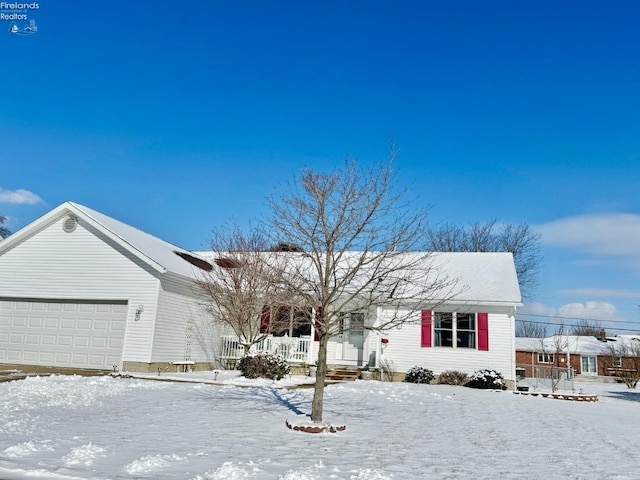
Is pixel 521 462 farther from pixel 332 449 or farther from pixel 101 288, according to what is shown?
pixel 101 288

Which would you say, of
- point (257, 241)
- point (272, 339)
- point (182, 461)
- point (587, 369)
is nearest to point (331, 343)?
point (272, 339)

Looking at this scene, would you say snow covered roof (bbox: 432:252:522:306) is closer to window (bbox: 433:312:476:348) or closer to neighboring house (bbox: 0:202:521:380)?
neighboring house (bbox: 0:202:521:380)

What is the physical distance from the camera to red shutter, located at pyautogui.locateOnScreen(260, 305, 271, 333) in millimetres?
19672

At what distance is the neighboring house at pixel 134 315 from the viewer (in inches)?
690

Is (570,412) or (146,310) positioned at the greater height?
(146,310)

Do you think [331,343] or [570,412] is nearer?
[570,412]

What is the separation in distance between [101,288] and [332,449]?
13.1 m

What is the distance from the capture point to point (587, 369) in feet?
150

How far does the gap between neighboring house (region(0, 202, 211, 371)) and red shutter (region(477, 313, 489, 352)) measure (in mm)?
11177

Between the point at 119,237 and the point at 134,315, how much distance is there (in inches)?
110

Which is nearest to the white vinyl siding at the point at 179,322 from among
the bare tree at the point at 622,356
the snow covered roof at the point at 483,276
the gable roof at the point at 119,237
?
the gable roof at the point at 119,237

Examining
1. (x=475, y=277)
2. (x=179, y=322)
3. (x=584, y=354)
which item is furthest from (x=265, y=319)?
(x=584, y=354)

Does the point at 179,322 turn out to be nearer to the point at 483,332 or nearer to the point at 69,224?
the point at 69,224

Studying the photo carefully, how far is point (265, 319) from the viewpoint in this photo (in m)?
20.6
